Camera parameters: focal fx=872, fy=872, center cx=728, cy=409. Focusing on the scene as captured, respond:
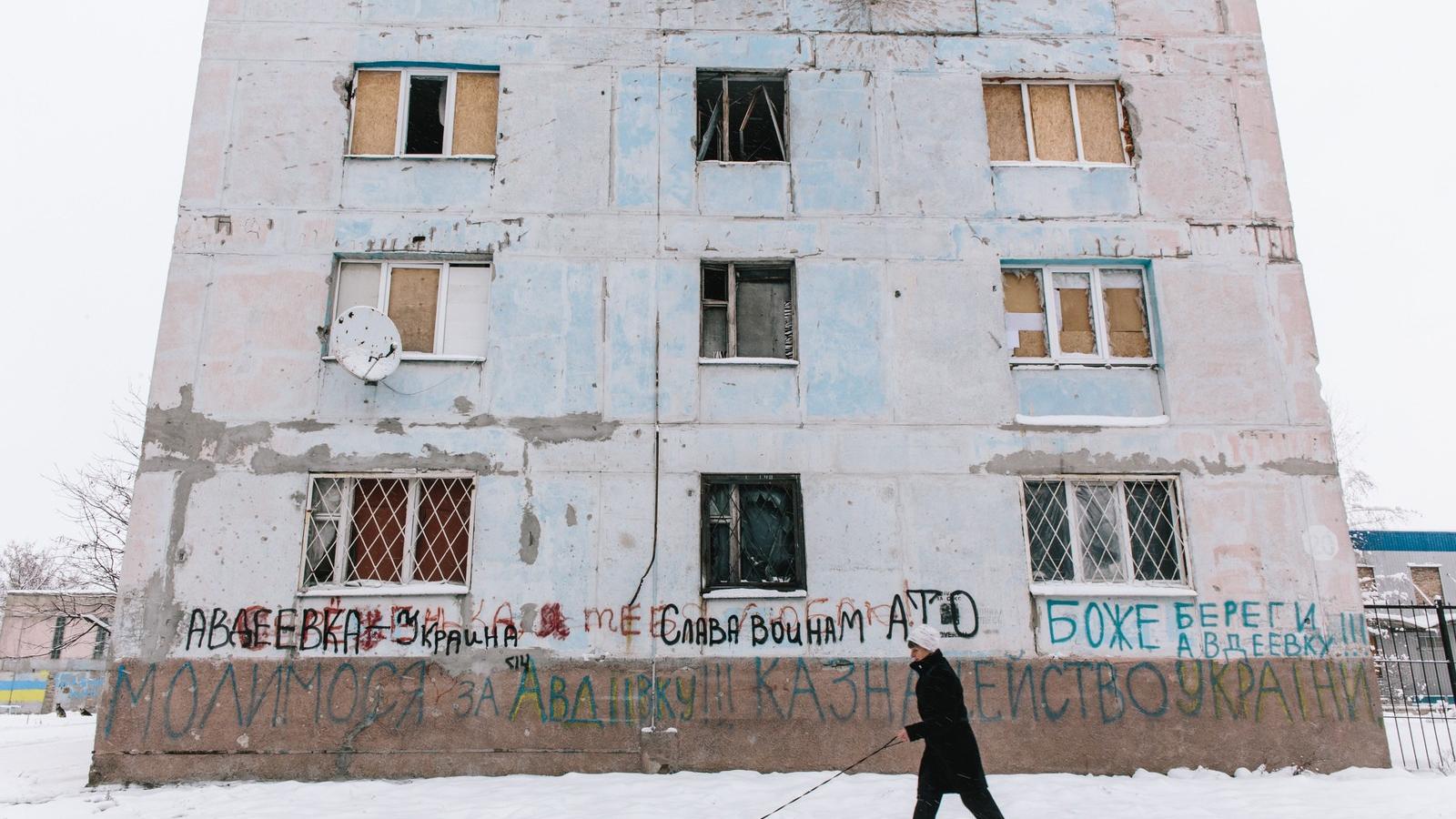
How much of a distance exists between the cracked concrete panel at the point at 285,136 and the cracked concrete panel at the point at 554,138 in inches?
70.0

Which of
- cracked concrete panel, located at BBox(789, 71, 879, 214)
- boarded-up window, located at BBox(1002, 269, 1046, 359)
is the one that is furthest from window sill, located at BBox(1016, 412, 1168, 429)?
cracked concrete panel, located at BBox(789, 71, 879, 214)

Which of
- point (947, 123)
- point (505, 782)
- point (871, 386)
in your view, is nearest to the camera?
point (505, 782)

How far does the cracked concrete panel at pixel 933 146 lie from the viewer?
30.5ft

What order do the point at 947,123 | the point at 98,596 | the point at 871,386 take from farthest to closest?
the point at 98,596
the point at 947,123
the point at 871,386

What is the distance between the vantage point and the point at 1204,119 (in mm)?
9633

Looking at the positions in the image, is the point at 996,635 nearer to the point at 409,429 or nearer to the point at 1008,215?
the point at 1008,215

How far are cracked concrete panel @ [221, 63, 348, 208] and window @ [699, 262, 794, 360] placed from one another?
4098 millimetres

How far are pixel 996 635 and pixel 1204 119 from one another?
20.2 ft

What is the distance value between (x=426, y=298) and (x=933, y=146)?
5.63 m

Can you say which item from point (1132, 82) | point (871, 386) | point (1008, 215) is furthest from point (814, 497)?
Result: point (1132, 82)

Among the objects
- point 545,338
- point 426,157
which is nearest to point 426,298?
point 545,338

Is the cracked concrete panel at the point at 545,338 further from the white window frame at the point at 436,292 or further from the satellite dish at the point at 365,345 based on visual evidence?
the satellite dish at the point at 365,345

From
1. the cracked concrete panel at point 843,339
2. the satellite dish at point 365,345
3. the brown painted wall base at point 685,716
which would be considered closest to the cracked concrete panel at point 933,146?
the cracked concrete panel at point 843,339

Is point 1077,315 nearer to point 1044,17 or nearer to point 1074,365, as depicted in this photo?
point 1074,365
